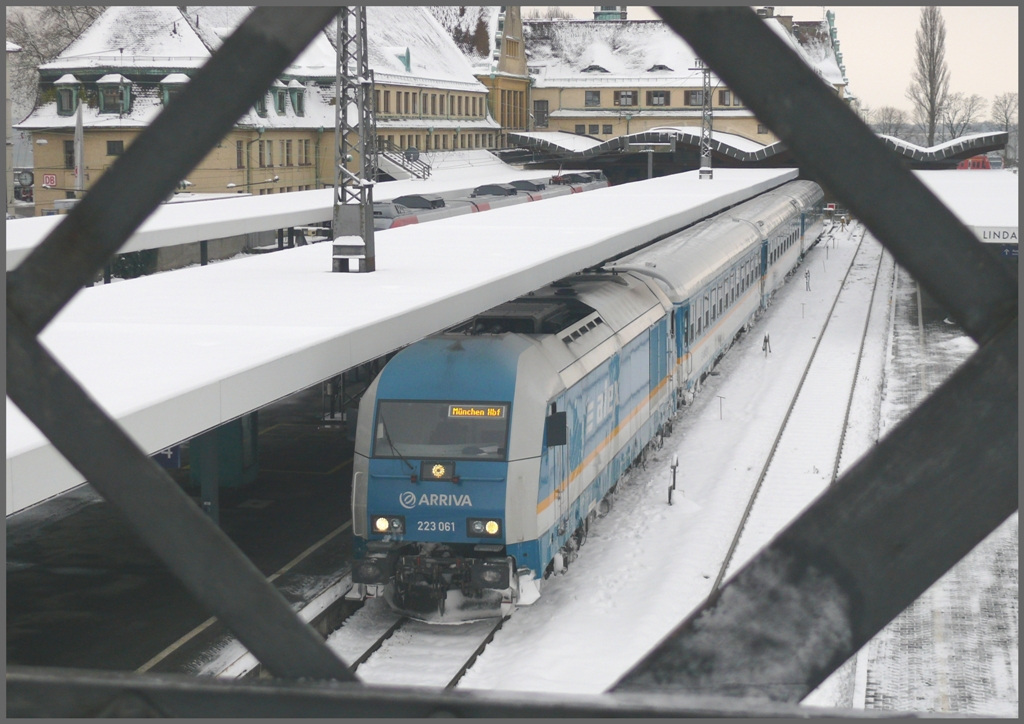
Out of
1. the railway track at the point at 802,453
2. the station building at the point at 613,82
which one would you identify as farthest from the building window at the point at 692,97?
the railway track at the point at 802,453

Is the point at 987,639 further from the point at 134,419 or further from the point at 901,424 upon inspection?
the point at 901,424

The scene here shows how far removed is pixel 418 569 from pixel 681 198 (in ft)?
80.6

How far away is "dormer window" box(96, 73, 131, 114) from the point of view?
4966 centimetres

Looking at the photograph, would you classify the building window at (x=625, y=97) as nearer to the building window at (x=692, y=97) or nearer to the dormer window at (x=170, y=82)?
the building window at (x=692, y=97)

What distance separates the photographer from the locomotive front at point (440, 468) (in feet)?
41.7

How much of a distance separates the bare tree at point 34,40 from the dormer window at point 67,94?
1648 centimetres

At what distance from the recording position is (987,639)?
13.0 meters

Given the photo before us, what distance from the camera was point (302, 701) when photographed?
4.91 feet

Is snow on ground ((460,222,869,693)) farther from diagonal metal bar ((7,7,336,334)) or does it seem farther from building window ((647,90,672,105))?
building window ((647,90,672,105))

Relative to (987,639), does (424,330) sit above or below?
above

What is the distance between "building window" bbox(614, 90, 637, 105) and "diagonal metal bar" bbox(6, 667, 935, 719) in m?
91.9

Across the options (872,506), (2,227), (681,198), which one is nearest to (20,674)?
(872,506)

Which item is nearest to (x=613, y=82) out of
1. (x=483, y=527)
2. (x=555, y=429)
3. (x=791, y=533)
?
(x=555, y=429)

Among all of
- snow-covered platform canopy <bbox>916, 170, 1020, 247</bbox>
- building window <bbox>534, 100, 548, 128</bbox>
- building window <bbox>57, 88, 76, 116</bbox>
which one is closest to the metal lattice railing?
snow-covered platform canopy <bbox>916, 170, 1020, 247</bbox>
